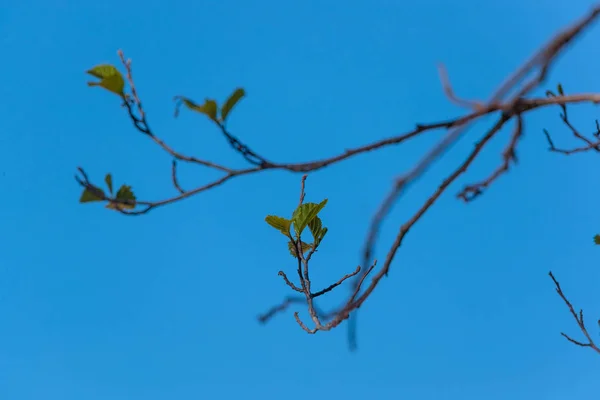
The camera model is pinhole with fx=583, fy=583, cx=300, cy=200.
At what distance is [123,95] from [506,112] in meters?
0.79

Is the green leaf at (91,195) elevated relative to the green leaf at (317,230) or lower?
lower

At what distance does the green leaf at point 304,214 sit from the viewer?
6.06ft

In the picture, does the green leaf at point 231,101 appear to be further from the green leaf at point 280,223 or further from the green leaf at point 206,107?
the green leaf at point 280,223

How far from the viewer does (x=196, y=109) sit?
3.65 feet

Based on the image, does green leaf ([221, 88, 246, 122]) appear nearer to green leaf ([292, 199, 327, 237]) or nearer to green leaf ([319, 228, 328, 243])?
green leaf ([292, 199, 327, 237])

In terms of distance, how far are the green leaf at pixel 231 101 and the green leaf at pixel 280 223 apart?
28.9 inches

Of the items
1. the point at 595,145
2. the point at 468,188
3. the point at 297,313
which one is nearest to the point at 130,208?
the point at 297,313

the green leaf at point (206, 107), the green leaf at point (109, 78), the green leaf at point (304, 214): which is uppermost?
the green leaf at point (304, 214)

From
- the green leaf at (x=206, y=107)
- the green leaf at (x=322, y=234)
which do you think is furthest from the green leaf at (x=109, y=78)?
the green leaf at (x=322, y=234)

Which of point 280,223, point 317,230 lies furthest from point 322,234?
point 280,223

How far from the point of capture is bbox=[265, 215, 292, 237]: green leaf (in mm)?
1876

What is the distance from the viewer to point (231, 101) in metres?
1.16

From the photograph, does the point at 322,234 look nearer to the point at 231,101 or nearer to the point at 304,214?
the point at 304,214

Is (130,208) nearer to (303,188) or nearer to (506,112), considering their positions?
(303,188)
